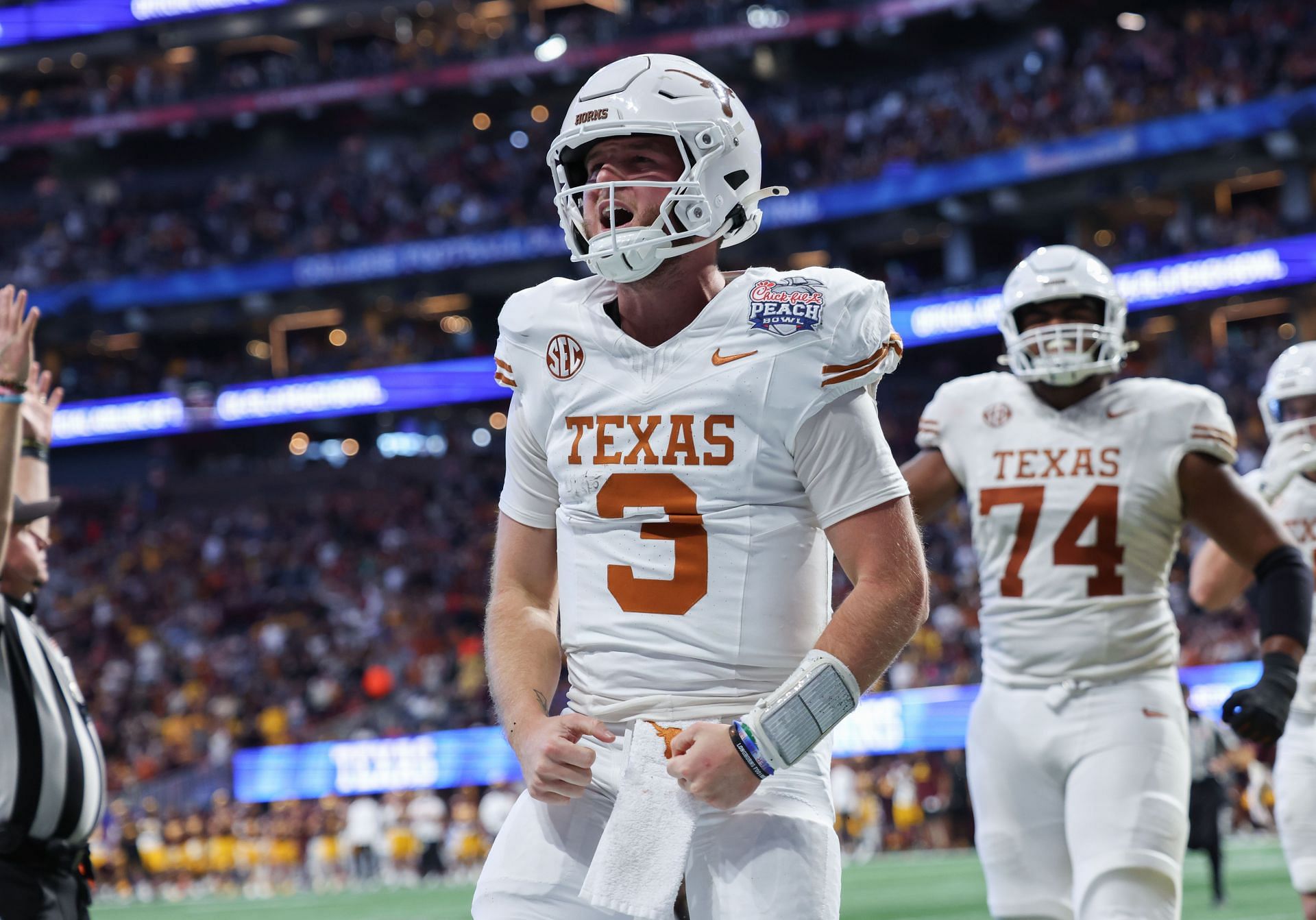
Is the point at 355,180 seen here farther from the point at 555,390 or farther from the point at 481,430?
the point at 555,390

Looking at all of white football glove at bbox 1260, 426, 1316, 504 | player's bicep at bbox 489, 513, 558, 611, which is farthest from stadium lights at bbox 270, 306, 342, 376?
player's bicep at bbox 489, 513, 558, 611

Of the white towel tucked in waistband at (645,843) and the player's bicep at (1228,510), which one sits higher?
the player's bicep at (1228,510)

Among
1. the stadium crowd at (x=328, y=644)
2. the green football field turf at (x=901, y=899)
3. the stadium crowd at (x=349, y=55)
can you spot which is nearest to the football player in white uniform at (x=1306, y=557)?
the green football field turf at (x=901, y=899)

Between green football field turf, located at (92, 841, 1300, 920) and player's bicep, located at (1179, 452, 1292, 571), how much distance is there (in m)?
5.28

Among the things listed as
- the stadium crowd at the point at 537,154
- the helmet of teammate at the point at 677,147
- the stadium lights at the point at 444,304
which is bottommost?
the helmet of teammate at the point at 677,147

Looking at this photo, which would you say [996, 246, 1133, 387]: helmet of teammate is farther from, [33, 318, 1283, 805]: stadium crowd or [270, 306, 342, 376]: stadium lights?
[270, 306, 342, 376]: stadium lights

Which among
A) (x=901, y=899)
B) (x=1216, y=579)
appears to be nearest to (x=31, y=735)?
(x=1216, y=579)

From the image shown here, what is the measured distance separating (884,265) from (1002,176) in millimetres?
4887

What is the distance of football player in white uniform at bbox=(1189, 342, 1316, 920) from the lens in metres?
5.07

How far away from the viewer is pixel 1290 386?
5.80 meters

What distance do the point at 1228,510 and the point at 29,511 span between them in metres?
3.01

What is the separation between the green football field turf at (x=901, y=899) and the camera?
33.1 feet

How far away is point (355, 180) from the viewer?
108ft

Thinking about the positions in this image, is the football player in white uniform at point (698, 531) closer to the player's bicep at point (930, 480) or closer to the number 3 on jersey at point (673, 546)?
the number 3 on jersey at point (673, 546)
